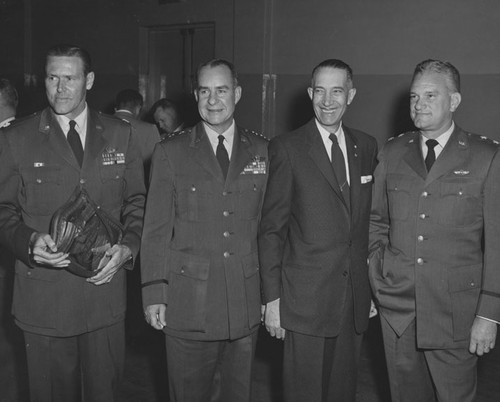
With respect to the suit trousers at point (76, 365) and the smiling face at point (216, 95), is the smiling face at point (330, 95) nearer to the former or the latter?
the smiling face at point (216, 95)

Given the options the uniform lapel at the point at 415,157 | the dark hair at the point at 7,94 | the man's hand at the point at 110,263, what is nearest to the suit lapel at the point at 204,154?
the man's hand at the point at 110,263

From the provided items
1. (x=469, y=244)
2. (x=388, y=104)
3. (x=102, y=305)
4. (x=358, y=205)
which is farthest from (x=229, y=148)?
(x=388, y=104)

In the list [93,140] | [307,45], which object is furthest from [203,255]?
[307,45]

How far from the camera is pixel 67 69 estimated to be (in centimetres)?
257

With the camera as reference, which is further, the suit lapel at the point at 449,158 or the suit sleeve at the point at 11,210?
the suit lapel at the point at 449,158

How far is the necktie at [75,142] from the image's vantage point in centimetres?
258

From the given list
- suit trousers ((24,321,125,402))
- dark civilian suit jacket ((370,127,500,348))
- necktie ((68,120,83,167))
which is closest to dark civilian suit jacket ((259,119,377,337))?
dark civilian suit jacket ((370,127,500,348))

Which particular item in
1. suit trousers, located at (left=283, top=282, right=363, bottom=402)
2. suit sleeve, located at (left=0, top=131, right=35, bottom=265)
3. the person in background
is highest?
the person in background

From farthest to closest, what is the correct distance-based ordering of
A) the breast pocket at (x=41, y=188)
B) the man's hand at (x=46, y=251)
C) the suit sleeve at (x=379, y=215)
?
the suit sleeve at (x=379, y=215)
the breast pocket at (x=41, y=188)
the man's hand at (x=46, y=251)

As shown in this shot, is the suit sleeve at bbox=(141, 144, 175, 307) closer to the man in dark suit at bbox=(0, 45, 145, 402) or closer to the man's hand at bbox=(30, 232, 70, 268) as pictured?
the man in dark suit at bbox=(0, 45, 145, 402)

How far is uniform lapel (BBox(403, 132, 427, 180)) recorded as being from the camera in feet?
8.77

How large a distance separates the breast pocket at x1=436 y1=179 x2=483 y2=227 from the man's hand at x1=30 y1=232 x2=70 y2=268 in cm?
163

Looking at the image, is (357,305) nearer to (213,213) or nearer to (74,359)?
(213,213)

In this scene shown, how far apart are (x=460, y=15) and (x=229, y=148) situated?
3832mm
